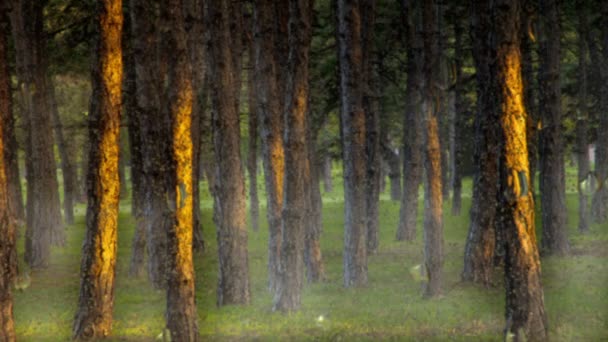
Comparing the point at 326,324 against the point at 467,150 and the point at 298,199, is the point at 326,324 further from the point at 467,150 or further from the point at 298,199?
the point at 467,150

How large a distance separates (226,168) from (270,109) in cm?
143

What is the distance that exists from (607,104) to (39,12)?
58.0ft

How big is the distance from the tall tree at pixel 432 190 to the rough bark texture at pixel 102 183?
20.0 feet

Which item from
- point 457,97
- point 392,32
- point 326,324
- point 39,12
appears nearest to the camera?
point 326,324

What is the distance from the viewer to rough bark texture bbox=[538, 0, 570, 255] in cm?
2739

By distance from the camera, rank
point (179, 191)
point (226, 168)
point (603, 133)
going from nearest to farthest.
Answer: point (179, 191) → point (226, 168) → point (603, 133)

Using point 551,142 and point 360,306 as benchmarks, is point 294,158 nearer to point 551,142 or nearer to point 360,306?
point 360,306

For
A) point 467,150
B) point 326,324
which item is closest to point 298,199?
point 326,324

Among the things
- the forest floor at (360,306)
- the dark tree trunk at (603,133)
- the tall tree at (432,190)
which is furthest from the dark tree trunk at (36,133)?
the dark tree trunk at (603,133)

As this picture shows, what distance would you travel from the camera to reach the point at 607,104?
3403 centimetres

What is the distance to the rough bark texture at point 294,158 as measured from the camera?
19.2 m

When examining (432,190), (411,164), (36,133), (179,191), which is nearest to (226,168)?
(432,190)

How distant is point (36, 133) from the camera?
30.0 m

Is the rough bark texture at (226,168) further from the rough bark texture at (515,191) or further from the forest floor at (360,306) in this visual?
the rough bark texture at (515,191)
